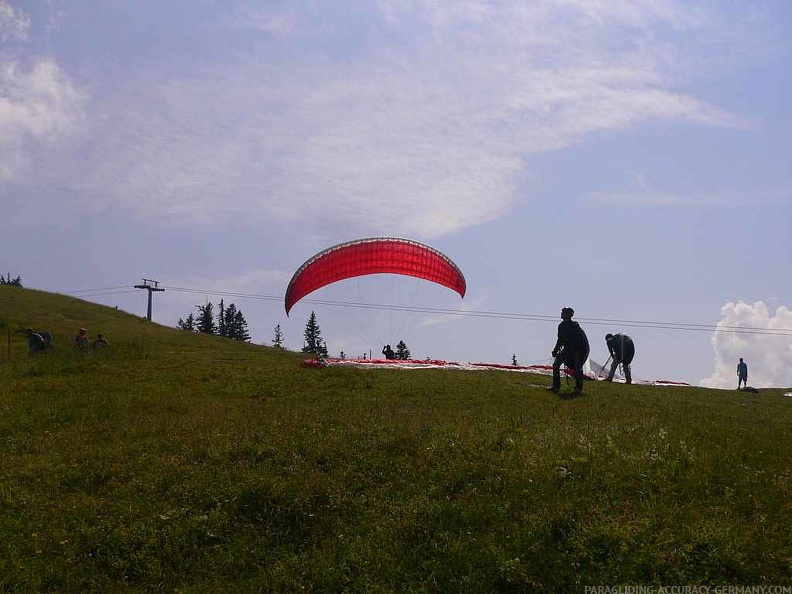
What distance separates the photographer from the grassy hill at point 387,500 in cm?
862

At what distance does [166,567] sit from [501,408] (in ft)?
34.4

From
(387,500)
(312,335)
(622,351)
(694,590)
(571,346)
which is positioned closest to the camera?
(694,590)

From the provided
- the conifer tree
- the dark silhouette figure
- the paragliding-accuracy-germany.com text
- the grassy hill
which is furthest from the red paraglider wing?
the conifer tree

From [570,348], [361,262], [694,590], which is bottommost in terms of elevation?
[694,590]

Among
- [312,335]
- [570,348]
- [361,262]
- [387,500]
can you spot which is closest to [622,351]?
[570,348]

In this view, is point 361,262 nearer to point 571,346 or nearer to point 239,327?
point 571,346

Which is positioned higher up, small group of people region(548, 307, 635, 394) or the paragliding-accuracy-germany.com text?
small group of people region(548, 307, 635, 394)

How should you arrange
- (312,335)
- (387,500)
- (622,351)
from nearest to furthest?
(387,500) → (622,351) → (312,335)

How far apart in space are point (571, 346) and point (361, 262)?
37.0 ft

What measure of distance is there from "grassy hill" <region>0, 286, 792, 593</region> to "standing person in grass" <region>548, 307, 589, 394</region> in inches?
202

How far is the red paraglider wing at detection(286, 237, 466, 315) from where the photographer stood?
98.6 feet

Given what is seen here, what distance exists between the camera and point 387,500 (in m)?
10.8

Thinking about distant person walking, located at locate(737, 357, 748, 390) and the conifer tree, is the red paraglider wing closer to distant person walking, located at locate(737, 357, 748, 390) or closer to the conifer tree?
distant person walking, located at locate(737, 357, 748, 390)

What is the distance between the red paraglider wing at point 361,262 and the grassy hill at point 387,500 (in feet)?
44.4
